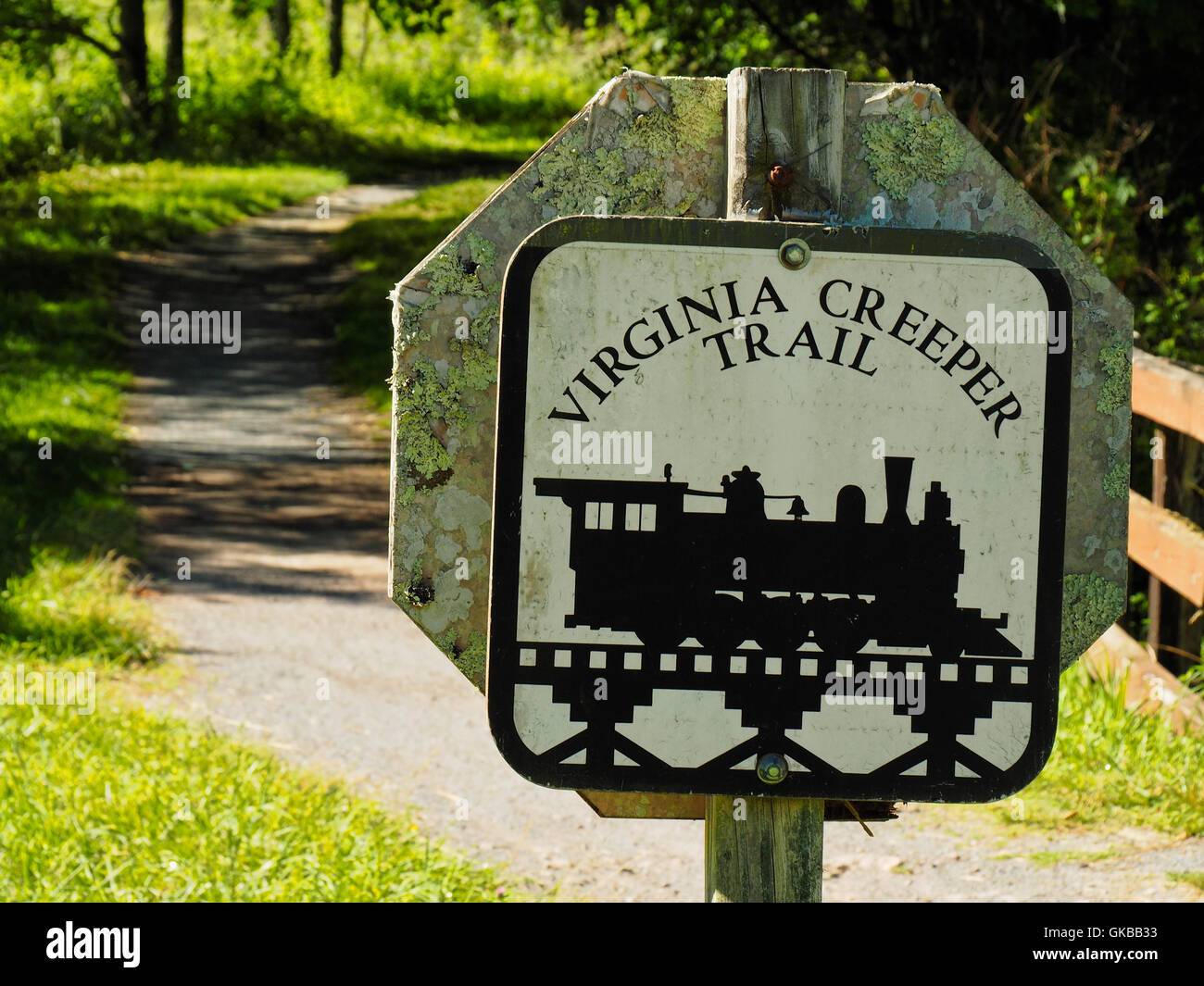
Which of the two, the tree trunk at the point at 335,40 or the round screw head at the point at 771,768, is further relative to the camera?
the tree trunk at the point at 335,40

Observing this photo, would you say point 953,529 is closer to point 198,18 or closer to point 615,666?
point 615,666

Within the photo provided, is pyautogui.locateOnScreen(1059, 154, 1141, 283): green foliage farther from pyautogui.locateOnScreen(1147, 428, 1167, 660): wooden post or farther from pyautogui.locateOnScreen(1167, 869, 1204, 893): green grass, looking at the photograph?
pyautogui.locateOnScreen(1167, 869, 1204, 893): green grass

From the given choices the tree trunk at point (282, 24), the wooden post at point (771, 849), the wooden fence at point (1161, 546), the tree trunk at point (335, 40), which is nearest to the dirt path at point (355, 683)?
the wooden fence at point (1161, 546)

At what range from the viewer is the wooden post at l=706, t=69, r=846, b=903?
1525mm

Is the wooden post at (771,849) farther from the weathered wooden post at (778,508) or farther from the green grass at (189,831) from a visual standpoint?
the green grass at (189,831)

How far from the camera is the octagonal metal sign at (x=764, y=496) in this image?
4.80 feet

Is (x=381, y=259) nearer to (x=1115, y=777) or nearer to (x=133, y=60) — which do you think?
(x=133, y=60)

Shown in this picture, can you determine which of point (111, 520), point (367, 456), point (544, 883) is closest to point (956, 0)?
point (367, 456)

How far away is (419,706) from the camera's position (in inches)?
191

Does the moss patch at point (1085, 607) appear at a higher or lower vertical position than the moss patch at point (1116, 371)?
lower

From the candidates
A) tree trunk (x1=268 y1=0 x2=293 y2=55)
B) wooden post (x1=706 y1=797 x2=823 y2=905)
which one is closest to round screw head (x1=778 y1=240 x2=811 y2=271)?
wooden post (x1=706 y1=797 x2=823 y2=905)

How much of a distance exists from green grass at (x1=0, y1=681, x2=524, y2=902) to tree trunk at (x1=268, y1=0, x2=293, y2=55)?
28.0 m

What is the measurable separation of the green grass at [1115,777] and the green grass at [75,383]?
3.23 m

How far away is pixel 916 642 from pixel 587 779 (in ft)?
1.28
